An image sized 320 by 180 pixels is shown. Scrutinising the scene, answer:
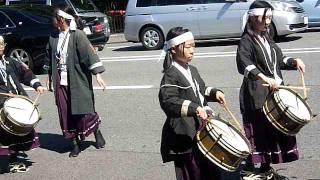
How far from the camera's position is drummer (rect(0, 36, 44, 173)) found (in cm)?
623

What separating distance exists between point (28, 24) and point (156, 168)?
811 centimetres

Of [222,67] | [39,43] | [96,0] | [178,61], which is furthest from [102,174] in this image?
[96,0]

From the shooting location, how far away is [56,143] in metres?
7.66

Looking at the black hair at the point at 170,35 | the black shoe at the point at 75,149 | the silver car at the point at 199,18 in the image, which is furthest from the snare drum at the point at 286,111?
the silver car at the point at 199,18

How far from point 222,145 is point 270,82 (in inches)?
42.2

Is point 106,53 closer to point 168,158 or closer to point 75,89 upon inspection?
point 75,89

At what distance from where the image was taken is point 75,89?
6.75 metres

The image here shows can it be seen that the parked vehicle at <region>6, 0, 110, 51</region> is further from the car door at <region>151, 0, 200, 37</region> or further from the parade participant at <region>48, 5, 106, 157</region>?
the parade participant at <region>48, 5, 106, 157</region>

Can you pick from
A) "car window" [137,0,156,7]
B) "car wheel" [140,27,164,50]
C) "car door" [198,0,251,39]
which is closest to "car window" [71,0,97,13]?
"car window" [137,0,156,7]

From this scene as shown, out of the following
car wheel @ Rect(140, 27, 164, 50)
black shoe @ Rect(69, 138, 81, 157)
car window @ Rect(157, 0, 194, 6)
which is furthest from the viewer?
car wheel @ Rect(140, 27, 164, 50)

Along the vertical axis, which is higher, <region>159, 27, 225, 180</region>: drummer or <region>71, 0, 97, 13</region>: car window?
<region>159, 27, 225, 180</region>: drummer

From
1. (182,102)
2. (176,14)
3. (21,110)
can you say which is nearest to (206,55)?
(176,14)

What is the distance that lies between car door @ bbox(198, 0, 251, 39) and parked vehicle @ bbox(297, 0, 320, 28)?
2.55 meters

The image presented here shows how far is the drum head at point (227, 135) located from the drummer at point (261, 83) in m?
1.06
